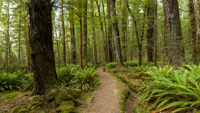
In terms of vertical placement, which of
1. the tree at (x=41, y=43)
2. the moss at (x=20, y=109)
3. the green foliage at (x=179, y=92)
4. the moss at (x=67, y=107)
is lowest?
the moss at (x=67, y=107)

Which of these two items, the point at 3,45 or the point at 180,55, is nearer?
the point at 180,55

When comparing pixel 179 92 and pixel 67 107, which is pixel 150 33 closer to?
pixel 179 92

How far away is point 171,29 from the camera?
4.30 m

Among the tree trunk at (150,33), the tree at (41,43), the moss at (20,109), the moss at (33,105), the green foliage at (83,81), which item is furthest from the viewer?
the tree trunk at (150,33)

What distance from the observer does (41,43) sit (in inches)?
127

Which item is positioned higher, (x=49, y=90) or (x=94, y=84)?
(x=49, y=90)

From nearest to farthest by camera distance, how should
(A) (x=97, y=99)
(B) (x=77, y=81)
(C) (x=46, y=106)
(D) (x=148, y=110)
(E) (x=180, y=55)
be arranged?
(D) (x=148, y=110) → (C) (x=46, y=106) → (A) (x=97, y=99) → (E) (x=180, y=55) → (B) (x=77, y=81)

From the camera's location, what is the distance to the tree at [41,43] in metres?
3.08

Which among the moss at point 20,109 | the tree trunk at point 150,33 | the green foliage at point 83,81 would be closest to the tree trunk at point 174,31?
the green foliage at point 83,81

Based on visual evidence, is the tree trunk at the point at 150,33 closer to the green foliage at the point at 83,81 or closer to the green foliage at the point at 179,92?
the green foliage at the point at 83,81

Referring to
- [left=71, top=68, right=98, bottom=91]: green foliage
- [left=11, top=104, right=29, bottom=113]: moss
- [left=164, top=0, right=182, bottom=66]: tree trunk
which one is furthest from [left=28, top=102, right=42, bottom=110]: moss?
[left=164, top=0, right=182, bottom=66]: tree trunk

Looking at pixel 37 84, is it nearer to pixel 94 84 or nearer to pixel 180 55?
pixel 94 84

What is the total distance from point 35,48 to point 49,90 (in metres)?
1.56

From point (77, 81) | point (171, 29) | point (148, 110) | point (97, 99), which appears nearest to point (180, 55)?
point (171, 29)
